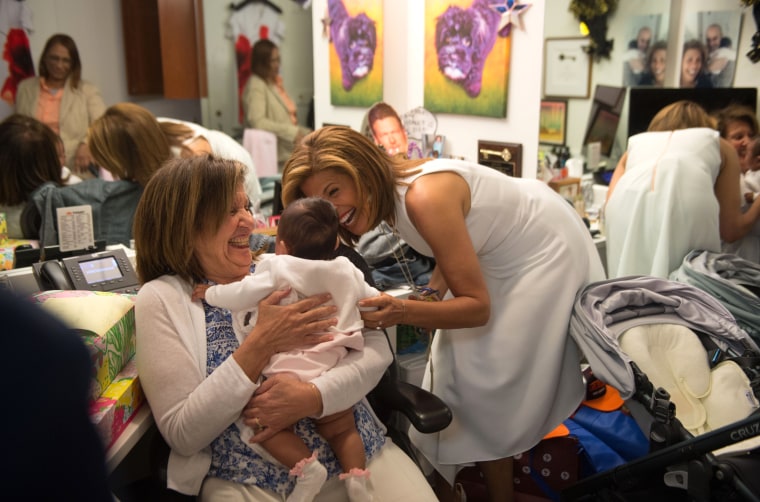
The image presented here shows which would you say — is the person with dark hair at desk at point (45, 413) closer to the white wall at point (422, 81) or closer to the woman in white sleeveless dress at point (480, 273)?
the woman in white sleeveless dress at point (480, 273)

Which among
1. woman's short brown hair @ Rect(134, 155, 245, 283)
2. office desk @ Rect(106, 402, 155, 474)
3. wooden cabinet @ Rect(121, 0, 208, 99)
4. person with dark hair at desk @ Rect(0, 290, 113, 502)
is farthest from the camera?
wooden cabinet @ Rect(121, 0, 208, 99)

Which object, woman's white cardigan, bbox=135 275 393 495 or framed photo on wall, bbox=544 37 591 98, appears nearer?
woman's white cardigan, bbox=135 275 393 495

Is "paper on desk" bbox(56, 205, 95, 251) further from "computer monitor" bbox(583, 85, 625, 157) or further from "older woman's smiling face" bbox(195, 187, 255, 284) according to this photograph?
"computer monitor" bbox(583, 85, 625, 157)

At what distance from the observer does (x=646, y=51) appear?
3.35 m

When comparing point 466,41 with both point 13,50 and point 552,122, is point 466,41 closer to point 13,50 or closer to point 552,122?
point 552,122

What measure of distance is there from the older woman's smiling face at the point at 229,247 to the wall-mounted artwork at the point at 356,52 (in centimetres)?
287

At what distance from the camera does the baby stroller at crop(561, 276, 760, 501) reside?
1765 mm

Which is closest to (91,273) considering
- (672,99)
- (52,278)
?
(52,278)

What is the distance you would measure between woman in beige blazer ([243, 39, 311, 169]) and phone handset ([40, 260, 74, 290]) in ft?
11.6

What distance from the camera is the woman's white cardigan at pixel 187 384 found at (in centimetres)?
152

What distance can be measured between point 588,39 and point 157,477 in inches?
119

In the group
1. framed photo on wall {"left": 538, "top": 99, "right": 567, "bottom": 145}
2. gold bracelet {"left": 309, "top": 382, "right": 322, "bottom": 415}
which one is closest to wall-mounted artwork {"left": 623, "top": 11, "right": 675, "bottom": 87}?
framed photo on wall {"left": 538, "top": 99, "right": 567, "bottom": 145}

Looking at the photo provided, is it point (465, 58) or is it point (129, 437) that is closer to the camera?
point (129, 437)

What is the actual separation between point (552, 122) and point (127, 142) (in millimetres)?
2243
